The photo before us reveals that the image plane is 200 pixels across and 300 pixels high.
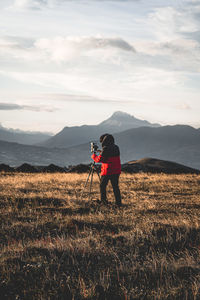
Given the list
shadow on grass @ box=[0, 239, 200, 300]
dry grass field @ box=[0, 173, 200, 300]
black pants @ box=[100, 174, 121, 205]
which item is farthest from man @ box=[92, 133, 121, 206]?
shadow on grass @ box=[0, 239, 200, 300]

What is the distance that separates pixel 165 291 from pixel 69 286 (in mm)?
1389

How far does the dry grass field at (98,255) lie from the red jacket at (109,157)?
1.31 m

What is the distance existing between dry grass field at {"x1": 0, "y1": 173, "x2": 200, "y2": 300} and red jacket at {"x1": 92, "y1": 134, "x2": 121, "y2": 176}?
131 cm

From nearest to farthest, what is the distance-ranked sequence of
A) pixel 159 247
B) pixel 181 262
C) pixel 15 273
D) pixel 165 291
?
pixel 165 291, pixel 15 273, pixel 181 262, pixel 159 247

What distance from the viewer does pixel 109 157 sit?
982 centimetres

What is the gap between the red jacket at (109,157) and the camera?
9703mm

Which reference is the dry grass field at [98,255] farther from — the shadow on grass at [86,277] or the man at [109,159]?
the man at [109,159]

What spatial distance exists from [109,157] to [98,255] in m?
4.78

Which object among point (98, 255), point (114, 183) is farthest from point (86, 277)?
point (114, 183)

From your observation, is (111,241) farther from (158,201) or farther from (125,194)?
(125,194)

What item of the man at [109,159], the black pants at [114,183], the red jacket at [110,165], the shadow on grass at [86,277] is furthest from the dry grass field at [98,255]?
the red jacket at [110,165]

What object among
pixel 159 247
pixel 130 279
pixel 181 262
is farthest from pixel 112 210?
pixel 130 279

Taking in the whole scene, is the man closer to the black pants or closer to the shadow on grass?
the black pants

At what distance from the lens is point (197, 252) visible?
5.60m
